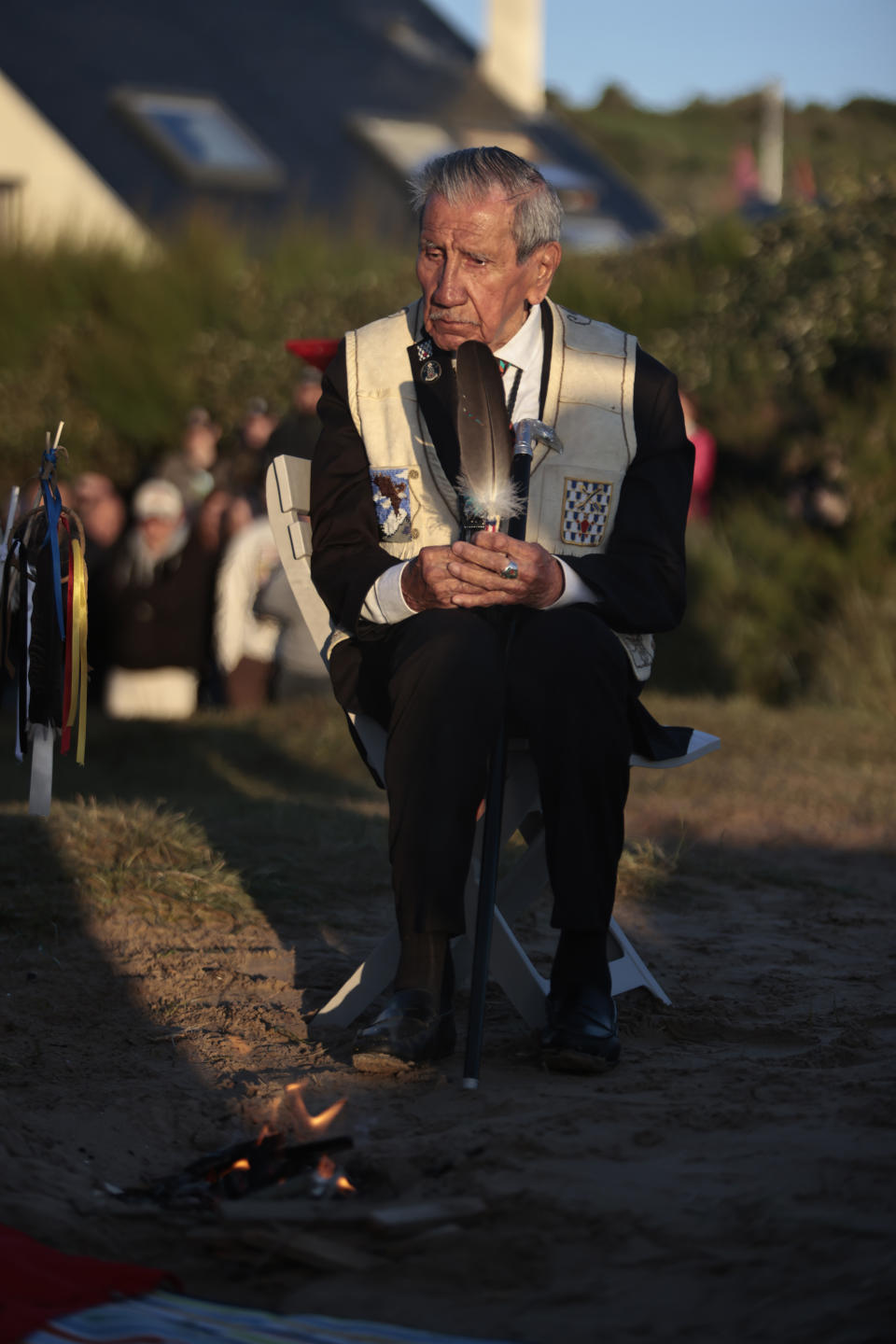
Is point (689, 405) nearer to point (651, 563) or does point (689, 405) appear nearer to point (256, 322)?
point (256, 322)

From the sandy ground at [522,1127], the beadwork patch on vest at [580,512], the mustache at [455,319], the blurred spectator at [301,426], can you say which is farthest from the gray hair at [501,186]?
the blurred spectator at [301,426]

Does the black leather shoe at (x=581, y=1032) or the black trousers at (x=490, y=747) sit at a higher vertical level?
the black trousers at (x=490, y=747)

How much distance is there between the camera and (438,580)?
302 cm

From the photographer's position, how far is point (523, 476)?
3.20 m

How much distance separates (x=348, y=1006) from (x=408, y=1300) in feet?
4.06

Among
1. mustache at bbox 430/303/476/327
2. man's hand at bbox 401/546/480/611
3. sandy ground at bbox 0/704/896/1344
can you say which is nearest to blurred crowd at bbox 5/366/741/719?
sandy ground at bbox 0/704/896/1344

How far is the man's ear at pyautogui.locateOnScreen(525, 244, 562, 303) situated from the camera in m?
3.34

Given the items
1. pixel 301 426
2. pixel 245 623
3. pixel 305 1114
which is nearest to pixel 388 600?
pixel 305 1114

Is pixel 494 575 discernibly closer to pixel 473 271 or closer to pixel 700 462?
pixel 473 271

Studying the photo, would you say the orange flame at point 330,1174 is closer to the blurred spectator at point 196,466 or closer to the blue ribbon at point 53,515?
the blue ribbon at point 53,515

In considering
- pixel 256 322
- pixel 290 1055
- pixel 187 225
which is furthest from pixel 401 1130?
pixel 187 225

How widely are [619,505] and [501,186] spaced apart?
68 cm

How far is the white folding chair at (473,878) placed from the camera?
3168 mm

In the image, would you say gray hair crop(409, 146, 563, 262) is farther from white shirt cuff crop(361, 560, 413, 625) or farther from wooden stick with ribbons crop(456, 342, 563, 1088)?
white shirt cuff crop(361, 560, 413, 625)
